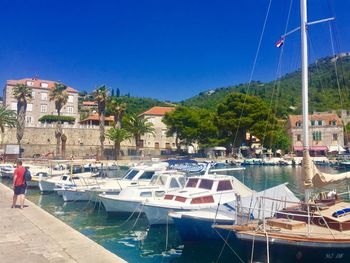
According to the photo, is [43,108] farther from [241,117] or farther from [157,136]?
[241,117]

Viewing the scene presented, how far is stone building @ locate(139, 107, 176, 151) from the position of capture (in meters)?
89.3

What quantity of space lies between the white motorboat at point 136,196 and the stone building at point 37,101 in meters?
70.5

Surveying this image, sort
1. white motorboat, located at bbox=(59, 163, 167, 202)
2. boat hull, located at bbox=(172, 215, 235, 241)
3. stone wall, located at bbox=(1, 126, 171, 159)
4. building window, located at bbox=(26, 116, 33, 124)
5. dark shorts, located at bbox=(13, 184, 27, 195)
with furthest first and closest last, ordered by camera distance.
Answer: building window, located at bbox=(26, 116, 33, 124) → stone wall, located at bbox=(1, 126, 171, 159) → white motorboat, located at bbox=(59, 163, 167, 202) → dark shorts, located at bbox=(13, 184, 27, 195) → boat hull, located at bbox=(172, 215, 235, 241)

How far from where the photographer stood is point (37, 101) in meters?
86.4

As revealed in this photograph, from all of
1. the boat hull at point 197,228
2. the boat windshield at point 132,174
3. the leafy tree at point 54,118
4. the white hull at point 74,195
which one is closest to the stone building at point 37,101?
the leafy tree at point 54,118

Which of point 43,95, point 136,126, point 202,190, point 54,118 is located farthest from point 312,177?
point 43,95

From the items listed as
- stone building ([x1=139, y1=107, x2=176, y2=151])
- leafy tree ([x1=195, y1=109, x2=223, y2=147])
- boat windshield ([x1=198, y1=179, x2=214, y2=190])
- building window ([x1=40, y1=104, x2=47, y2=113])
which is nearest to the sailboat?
boat windshield ([x1=198, y1=179, x2=214, y2=190])

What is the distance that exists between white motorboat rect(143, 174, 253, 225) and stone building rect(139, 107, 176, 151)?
233 ft

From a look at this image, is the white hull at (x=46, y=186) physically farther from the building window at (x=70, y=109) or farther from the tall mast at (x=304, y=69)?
the building window at (x=70, y=109)

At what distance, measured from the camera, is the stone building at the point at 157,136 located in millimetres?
89312

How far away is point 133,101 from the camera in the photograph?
151625 mm

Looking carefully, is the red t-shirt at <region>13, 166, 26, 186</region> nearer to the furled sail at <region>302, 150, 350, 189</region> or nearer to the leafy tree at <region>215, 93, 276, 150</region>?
the furled sail at <region>302, 150, 350, 189</region>

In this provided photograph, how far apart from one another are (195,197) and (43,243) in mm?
8206

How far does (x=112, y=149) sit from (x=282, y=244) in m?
73.4
